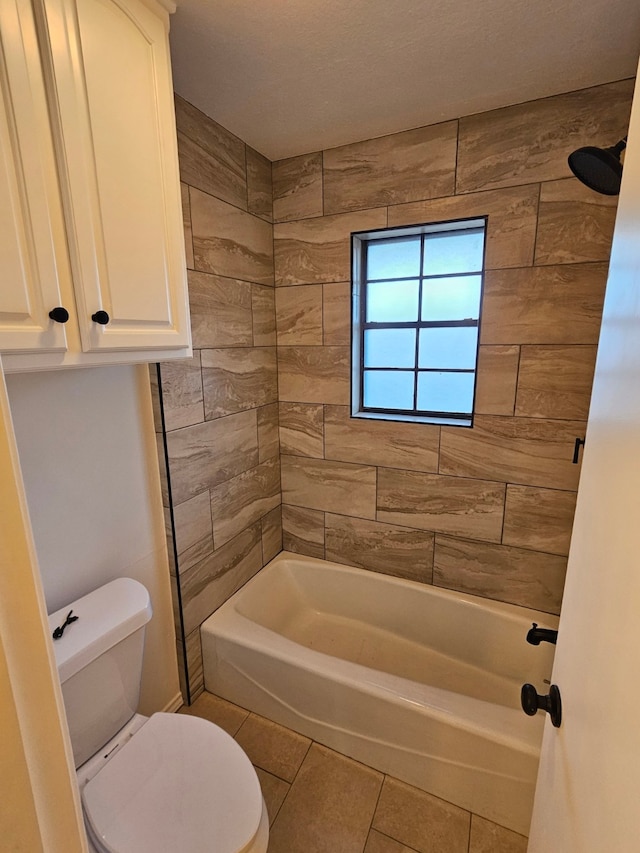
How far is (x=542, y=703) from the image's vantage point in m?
0.83

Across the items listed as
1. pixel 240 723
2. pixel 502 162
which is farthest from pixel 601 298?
pixel 240 723

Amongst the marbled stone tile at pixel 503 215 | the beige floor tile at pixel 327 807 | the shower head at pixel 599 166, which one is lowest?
the beige floor tile at pixel 327 807

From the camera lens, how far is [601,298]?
1536 millimetres

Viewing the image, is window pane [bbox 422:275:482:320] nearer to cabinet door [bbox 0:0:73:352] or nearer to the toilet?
cabinet door [bbox 0:0:73:352]

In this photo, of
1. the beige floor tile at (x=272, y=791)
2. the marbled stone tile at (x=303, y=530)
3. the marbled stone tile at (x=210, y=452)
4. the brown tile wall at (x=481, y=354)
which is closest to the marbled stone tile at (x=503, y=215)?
the brown tile wall at (x=481, y=354)

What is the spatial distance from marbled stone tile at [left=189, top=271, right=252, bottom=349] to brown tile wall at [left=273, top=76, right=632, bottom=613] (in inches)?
11.6

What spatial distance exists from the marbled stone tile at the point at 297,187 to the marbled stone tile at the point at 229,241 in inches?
5.1

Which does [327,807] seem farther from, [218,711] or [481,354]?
[481,354]

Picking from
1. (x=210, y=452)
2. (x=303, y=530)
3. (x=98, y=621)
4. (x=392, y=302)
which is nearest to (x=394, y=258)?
(x=392, y=302)

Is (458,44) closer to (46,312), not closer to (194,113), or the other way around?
(194,113)

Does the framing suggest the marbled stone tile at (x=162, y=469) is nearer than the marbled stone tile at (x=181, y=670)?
Yes

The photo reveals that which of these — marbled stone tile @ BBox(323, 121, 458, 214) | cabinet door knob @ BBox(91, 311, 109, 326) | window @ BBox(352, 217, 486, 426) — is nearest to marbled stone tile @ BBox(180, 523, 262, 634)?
window @ BBox(352, 217, 486, 426)

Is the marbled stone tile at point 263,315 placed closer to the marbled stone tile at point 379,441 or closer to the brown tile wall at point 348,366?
the brown tile wall at point 348,366

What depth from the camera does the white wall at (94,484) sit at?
1.22 metres
